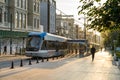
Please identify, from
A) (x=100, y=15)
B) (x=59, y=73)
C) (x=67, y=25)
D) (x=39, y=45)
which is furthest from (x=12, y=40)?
(x=67, y=25)

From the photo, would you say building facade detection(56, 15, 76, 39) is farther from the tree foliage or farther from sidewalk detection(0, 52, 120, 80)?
the tree foliage

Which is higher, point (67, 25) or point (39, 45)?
point (67, 25)

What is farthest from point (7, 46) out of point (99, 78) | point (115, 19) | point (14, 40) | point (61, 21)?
point (61, 21)

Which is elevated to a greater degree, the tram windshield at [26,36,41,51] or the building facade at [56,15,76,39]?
the building facade at [56,15,76,39]

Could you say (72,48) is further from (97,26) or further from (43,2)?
(97,26)

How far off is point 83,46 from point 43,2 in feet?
109

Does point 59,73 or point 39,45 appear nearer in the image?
point 59,73

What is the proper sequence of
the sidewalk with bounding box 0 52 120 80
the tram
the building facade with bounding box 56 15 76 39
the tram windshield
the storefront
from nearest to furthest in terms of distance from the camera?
the sidewalk with bounding box 0 52 120 80 → the tram → the tram windshield → the storefront → the building facade with bounding box 56 15 76 39

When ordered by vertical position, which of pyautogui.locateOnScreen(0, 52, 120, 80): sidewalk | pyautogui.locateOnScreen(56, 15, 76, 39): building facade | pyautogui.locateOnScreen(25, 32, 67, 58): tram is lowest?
pyautogui.locateOnScreen(0, 52, 120, 80): sidewalk

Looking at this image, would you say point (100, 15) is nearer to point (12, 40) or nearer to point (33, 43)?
point (33, 43)

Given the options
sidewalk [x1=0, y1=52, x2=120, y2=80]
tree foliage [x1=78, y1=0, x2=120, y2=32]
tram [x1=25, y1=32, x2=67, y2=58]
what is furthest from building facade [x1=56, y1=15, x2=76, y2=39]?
tree foliage [x1=78, y1=0, x2=120, y2=32]

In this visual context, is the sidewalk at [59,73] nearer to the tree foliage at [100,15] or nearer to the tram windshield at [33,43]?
the tree foliage at [100,15]

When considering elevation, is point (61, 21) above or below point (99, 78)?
above

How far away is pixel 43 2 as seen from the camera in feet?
344
